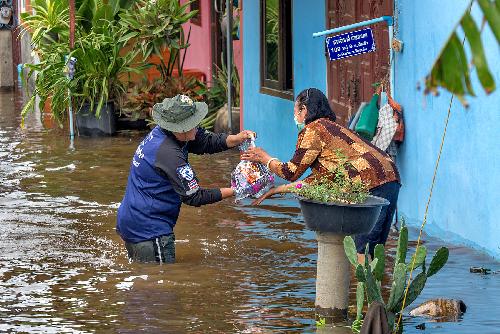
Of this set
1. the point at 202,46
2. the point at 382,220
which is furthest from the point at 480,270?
the point at 202,46

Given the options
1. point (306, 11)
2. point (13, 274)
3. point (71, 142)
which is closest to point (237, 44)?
point (71, 142)

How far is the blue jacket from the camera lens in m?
7.89

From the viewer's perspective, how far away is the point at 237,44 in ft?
59.9

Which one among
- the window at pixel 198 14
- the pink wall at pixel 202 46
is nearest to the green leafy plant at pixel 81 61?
the pink wall at pixel 202 46

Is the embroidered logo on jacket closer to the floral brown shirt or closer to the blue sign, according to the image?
the floral brown shirt

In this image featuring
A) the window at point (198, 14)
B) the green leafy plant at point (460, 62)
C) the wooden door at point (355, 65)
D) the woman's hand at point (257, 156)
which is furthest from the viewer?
the window at point (198, 14)

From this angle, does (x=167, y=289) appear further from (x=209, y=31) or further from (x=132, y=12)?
(x=209, y=31)

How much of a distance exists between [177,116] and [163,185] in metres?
0.51

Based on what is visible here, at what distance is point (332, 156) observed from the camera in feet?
23.5

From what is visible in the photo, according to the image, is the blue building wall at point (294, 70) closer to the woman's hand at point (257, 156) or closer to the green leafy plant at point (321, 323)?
the woman's hand at point (257, 156)

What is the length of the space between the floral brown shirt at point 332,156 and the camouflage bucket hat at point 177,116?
110 centimetres

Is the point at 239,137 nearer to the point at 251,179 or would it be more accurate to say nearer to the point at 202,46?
the point at 251,179

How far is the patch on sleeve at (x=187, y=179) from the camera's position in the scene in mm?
7848

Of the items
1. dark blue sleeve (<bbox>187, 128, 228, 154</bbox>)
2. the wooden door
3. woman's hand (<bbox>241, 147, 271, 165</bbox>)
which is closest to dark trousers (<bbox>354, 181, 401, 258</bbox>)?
woman's hand (<bbox>241, 147, 271, 165</bbox>)
